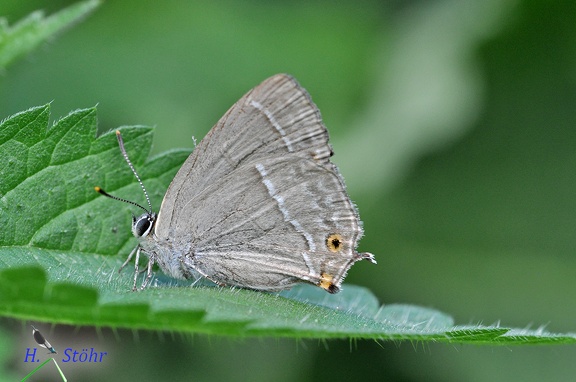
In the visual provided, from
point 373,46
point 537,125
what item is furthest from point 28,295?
point 537,125

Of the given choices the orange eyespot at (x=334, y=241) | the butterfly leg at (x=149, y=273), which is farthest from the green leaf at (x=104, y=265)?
the orange eyespot at (x=334, y=241)

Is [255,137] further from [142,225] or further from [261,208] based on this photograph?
[142,225]

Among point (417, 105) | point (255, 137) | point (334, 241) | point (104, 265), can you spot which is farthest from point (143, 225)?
point (417, 105)

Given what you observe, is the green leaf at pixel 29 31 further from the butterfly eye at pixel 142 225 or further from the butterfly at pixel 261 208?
the butterfly eye at pixel 142 225

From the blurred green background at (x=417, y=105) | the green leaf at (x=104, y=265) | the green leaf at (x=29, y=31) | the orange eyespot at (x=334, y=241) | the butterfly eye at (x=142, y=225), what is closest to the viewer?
the green leaf at (x=104, y=265)

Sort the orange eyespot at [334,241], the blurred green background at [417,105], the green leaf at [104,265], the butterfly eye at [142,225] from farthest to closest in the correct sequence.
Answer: the blurred green background at [417,105] → the orange eyespot at [334,241] → the butterfly eye at [142,225] → the green leaf at [104,265]

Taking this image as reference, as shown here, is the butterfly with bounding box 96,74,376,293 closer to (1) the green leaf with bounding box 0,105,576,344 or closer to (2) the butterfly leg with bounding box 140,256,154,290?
(2) the butterfly leg with bounding box 140,256,154,290

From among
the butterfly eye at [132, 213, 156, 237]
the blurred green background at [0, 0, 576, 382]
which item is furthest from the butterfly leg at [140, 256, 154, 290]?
the blurred green background at [0, 0, 576, 382]
